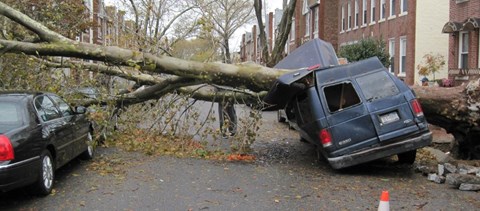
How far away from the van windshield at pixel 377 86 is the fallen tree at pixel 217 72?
1.81m

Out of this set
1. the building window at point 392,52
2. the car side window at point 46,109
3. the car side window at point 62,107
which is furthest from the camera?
the building window at point 392,52

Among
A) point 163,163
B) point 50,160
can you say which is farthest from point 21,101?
point 163,163

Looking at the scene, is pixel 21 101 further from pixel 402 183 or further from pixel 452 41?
pixel 452 41

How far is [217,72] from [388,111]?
360cm

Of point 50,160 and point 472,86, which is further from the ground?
point 472,86

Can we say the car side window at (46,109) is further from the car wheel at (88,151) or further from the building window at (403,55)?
the building window at (403,55)

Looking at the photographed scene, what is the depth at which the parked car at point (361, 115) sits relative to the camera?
845cm

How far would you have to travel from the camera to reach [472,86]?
986cm

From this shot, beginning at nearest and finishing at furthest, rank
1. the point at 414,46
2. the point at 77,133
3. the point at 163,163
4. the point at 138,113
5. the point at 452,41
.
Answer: the point at 77,133
the point at 163,163
the point at 138,113
the point at 452,41
the point at 414,46

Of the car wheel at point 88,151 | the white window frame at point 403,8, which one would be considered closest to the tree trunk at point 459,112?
the car wheel at point 88,151

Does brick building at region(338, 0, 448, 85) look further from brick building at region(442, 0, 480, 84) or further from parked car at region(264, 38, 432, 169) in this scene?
parked car at region(264, 38, 432, 169)

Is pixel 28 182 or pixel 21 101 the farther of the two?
pixel 21 101

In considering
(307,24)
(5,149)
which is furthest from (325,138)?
(307,24)

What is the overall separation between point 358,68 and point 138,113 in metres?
5.60
